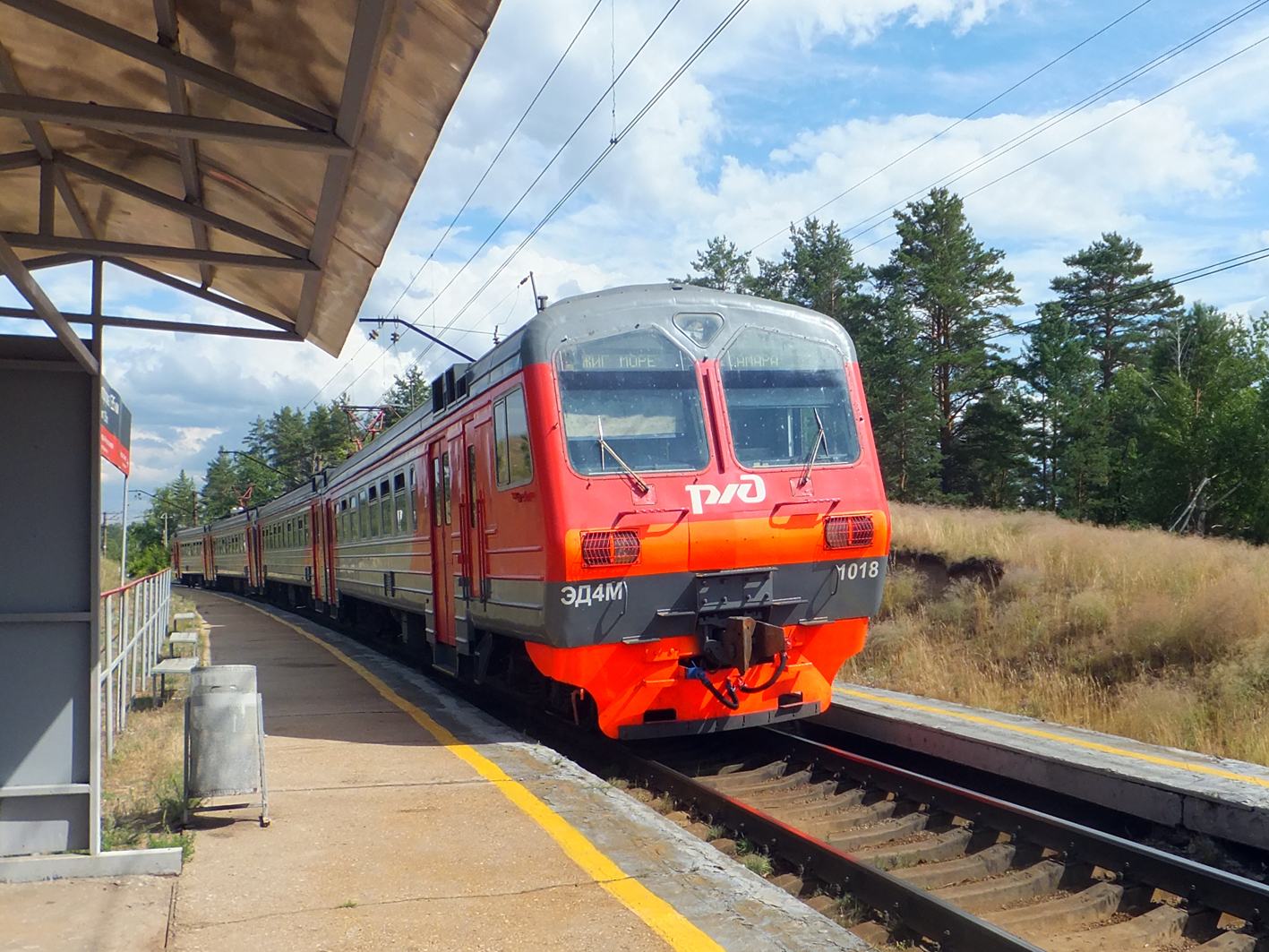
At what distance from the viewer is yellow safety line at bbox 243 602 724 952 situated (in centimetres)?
418

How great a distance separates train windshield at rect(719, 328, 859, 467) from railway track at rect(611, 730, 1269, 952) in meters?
2.24

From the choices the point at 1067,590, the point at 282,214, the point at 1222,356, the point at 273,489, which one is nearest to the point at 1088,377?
the point at 1222,356

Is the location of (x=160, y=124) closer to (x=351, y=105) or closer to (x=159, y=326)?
(x=351, y=105)

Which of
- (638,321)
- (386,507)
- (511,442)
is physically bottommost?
(386,507)

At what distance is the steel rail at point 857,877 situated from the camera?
4.41 meters

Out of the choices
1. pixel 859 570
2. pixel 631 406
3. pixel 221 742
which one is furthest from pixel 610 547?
pixel 221 742

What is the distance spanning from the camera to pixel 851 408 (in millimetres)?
8328

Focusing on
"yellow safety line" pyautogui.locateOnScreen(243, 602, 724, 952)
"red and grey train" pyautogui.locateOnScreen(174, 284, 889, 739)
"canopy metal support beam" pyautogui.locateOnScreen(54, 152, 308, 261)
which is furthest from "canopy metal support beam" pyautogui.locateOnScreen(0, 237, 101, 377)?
"yellow safety line" pyautogui.locateOnScreen(243, 602, 724, 952)

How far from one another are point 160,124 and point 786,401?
533cm

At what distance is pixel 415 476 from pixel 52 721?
6.77m

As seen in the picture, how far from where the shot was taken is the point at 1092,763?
6.75 metres

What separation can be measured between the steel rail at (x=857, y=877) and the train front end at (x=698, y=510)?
28.4 inches

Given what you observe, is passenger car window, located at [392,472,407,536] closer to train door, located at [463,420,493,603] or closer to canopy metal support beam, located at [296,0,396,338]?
train door, located at [463,420,493,603]

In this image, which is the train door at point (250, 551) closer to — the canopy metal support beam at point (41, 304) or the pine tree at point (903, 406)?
the pine tree at point (903, 406)
